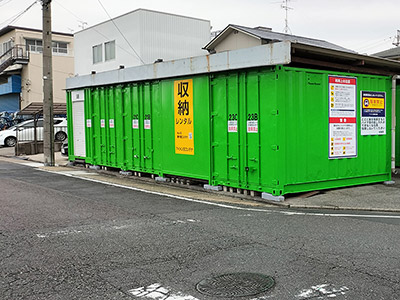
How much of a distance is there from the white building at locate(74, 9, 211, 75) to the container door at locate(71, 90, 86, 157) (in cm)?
1956

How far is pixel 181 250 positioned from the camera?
6.18 metres

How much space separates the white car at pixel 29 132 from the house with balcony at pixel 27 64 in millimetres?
15570

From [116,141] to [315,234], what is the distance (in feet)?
30.7

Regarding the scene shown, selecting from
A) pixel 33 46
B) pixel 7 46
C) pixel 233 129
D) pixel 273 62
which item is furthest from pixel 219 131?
pixel 7 46

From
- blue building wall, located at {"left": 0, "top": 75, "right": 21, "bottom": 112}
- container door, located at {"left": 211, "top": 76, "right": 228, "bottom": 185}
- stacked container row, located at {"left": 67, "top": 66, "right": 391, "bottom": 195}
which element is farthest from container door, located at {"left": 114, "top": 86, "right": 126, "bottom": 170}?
blue building wall, located at {"left": 0, "top": 75, "right": 21, "bottom": 112}

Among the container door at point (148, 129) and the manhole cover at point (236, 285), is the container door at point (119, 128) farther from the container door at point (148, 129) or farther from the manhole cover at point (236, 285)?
the manhole cover at point (236, 285)

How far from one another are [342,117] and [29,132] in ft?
66.4

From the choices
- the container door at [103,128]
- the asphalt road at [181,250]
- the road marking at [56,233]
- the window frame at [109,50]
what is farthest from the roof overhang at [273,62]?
the window frame at [109,50]

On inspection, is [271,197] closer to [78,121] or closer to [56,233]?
[56,233]

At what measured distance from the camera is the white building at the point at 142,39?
36000mm

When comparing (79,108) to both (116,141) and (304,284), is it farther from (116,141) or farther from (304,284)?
(304,284)

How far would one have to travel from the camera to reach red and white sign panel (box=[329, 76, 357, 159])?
10.9m

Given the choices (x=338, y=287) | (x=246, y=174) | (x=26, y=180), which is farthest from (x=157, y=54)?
(x=338, y=287)

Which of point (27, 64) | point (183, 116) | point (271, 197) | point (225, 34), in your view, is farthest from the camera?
point (27, 64)
